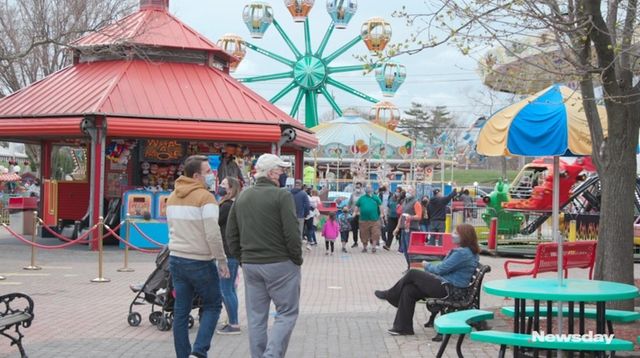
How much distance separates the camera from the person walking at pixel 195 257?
8438 mm

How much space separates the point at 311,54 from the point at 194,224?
4545 centimetres

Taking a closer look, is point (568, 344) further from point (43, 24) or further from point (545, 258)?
point (43, 24)

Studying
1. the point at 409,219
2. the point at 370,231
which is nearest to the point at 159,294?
the point at 409,219

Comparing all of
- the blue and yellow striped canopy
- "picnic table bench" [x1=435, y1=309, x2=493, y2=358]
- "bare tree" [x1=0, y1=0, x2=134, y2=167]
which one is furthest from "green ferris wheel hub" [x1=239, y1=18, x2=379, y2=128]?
"picnic table bench" [x1=435, y1=309, x2=493, y2=358]

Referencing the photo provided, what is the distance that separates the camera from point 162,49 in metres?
24.7

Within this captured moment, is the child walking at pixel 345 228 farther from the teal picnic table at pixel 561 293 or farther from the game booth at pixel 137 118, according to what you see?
the teal picnic table at pixel 561 293

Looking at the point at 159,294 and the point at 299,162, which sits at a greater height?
the point at 299,162

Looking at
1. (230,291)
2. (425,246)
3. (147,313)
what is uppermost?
(425,246)

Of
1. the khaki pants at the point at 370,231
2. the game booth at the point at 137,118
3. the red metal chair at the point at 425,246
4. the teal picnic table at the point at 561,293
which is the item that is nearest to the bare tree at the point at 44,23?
the game booth at the point at 137,118

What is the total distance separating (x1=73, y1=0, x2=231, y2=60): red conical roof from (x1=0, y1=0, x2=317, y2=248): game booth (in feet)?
0.12

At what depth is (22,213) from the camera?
89.9ft

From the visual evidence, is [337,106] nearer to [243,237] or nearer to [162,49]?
[162,49]

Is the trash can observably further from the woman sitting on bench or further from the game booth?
the woman sitting on bench

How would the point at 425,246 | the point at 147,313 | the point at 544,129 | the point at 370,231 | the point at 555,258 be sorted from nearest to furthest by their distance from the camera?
1. the point at 147,313
2. the point at 555,258
3. the point at 425,246
4. the point at 544,129
5. the point at 370,231
